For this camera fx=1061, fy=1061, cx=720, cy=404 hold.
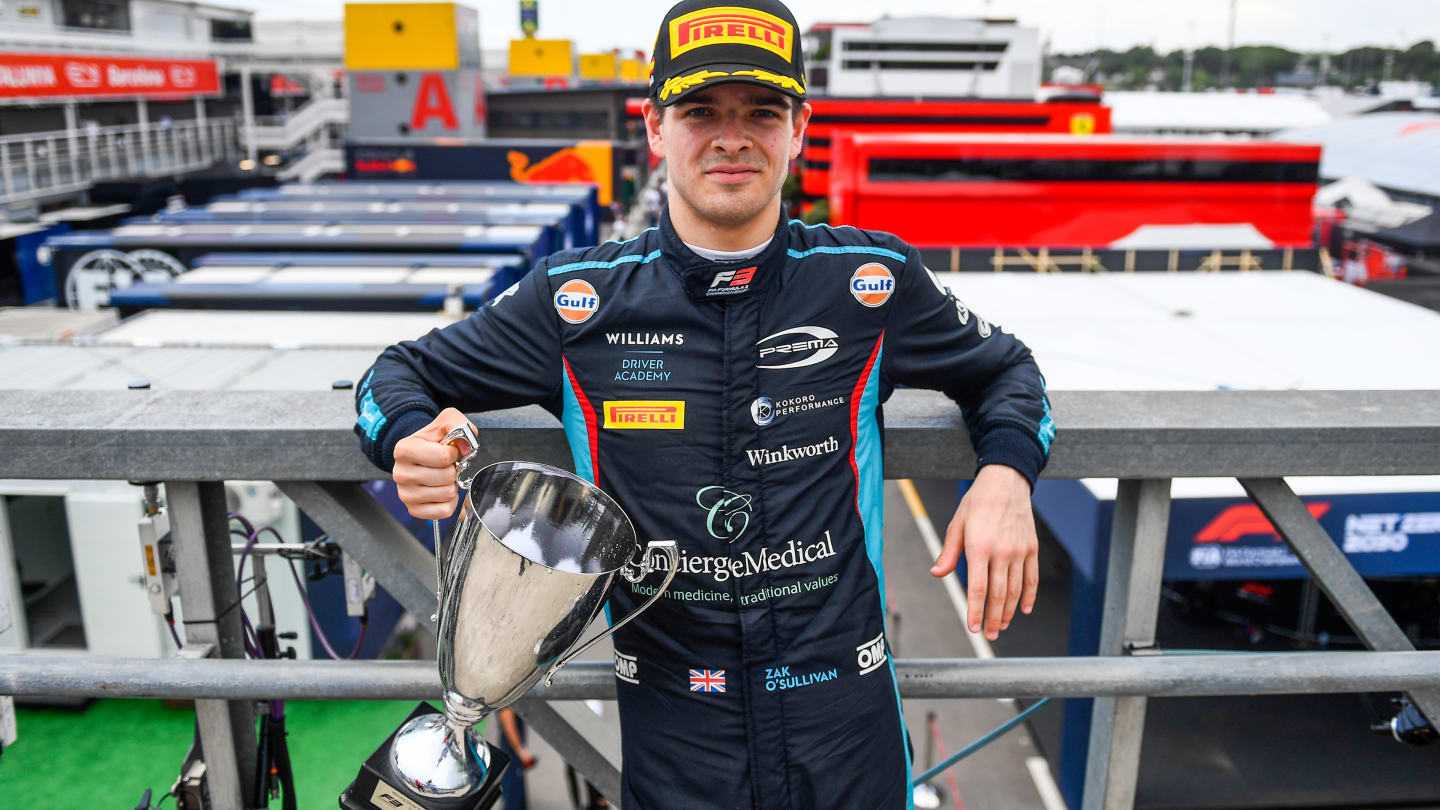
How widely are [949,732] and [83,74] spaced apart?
124 ft

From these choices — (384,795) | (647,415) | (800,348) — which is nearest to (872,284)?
(800,348)

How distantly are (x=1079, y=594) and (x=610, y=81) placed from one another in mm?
63443

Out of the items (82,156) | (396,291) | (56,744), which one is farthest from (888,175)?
(82,156)

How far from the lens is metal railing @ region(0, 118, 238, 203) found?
29.8 m

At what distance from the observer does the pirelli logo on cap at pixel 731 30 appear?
1.89 metres

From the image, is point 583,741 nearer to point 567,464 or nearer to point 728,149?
point 567,464

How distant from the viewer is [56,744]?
6086 millimetres

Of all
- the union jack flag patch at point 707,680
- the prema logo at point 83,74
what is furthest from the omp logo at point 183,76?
the union jack flag patch at point 707,680

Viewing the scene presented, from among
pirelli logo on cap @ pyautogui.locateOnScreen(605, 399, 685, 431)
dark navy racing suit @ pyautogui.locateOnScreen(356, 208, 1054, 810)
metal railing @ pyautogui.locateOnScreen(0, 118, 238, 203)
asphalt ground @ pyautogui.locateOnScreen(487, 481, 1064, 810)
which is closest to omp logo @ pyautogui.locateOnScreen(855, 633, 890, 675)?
dark navy racing suit @ pyautogui.locateOnScreen(356, 208, 1054, 810)

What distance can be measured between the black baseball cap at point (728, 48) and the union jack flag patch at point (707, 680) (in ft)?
3.39

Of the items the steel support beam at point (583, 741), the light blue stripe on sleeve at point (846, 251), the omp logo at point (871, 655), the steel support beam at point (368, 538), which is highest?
the light blue stripe on sleeve at point (846, 251)

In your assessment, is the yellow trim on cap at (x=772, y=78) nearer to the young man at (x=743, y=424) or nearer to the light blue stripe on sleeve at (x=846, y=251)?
the young man at (x=743, y=424)

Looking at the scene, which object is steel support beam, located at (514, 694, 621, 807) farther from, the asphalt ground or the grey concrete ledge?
the asphalt ground

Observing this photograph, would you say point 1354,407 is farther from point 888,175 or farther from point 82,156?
point 82,156
